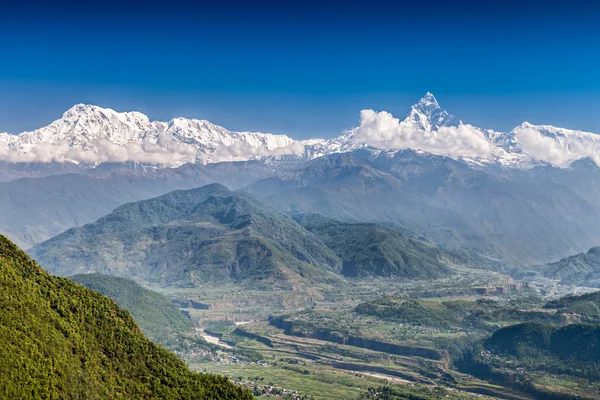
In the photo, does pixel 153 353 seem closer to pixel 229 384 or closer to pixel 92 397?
pixel 229 384

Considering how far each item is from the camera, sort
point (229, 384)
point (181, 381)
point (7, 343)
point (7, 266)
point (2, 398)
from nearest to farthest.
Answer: point (2, 398)
point (7, 343)
point (7, 266)
point (181, 381)
point (229, 384)

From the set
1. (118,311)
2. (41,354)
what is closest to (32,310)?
(41,354)

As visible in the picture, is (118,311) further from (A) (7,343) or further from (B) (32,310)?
(A) (7,343)

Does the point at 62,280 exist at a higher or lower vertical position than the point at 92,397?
higher

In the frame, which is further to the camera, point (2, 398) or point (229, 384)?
point (229, 384)

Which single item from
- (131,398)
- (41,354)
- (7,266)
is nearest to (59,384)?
(41,354)

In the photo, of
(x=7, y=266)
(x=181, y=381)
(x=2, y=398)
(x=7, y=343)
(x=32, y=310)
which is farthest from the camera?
(x=181, y=381)

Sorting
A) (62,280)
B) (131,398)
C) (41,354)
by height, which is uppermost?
(62,280)
